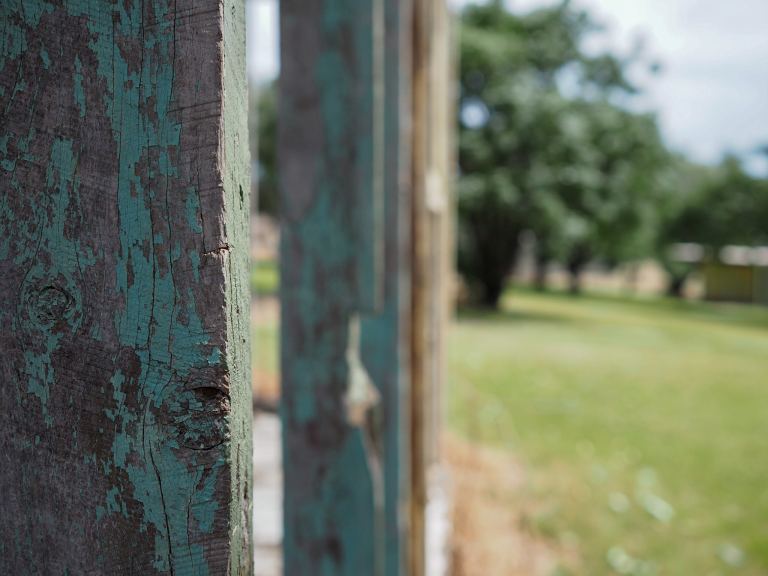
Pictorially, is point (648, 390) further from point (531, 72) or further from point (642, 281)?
point (642, 281)

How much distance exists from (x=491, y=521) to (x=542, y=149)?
1091 centimetres

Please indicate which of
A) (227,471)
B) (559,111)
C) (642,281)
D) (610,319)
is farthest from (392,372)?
(642,281)

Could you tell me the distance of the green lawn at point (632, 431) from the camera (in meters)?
3.63

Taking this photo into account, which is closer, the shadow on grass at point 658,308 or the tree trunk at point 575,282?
the shadow on grass at point 658,308

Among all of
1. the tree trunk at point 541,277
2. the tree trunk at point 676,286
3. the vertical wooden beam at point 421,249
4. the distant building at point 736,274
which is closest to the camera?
the vertical wooden beam at point 421,249

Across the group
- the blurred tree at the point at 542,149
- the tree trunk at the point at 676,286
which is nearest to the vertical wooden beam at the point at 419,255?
the blurred tree at the point at 542,149

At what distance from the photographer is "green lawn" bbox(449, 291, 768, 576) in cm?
363

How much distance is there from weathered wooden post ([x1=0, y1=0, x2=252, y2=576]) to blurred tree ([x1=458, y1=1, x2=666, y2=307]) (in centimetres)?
1239

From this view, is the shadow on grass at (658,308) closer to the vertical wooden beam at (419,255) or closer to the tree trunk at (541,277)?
the tree trunk at (541,277)

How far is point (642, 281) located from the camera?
977 inches

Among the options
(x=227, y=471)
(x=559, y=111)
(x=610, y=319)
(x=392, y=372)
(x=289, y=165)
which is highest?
(x=559, y=111)

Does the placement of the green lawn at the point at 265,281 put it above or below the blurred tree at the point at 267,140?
below

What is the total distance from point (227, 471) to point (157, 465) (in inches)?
1.7

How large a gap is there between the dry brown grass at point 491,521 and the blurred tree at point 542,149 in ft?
29.4
